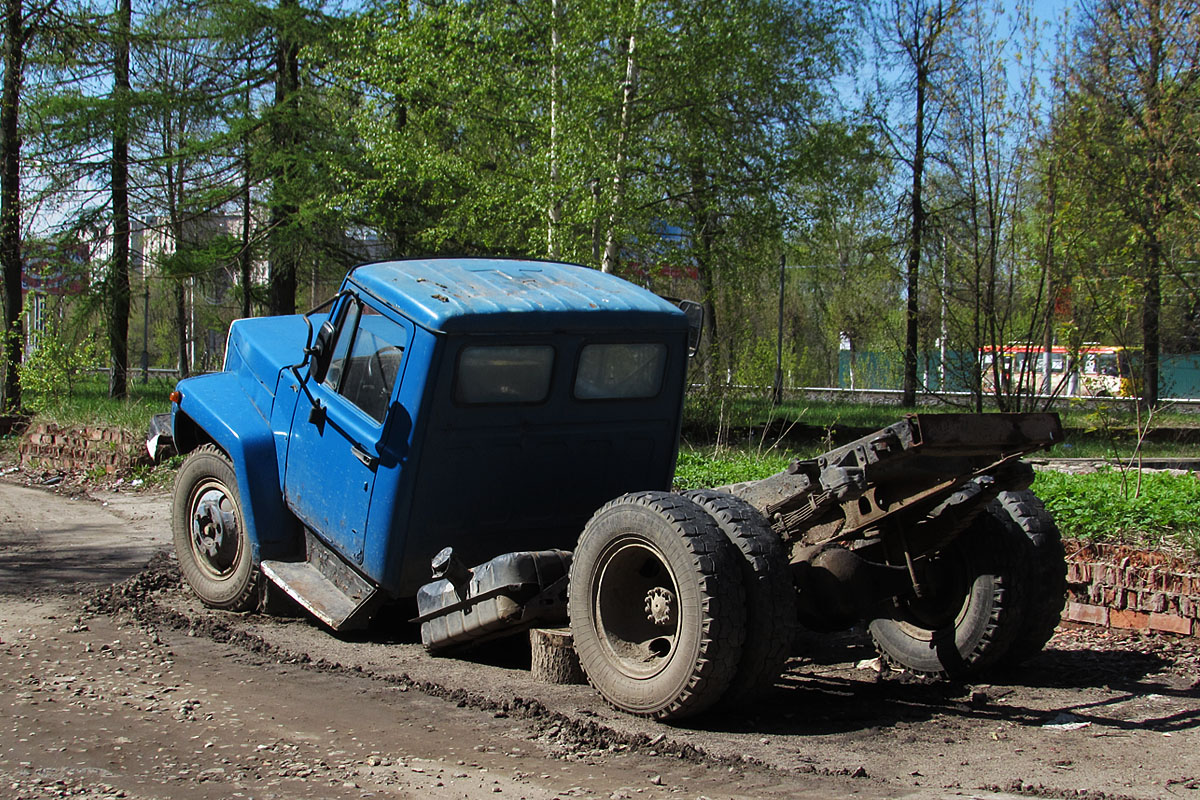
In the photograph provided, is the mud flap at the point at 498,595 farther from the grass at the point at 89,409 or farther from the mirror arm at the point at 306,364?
the grass at the point at 89,409

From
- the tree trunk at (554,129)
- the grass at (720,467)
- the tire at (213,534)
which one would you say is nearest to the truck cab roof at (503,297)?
the tire at (213,534)

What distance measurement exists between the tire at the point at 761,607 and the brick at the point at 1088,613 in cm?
297

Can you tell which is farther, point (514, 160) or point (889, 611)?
point (514, 160)

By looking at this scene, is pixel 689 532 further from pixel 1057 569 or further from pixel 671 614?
pixel 1057 569

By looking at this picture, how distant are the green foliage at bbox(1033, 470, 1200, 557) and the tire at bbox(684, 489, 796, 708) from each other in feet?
10.7

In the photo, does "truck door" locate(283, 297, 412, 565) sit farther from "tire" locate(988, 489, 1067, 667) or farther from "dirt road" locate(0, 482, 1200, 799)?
"tire" locate(988, 489, 1067, 667)

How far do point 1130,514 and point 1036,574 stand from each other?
2134 millimetres

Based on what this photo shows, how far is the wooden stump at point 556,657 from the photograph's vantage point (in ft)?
18.1

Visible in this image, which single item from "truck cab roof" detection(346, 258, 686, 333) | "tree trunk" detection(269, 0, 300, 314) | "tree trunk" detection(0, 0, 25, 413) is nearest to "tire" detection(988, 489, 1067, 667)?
"truck cab roof" detection(346, 258, 686, 333)

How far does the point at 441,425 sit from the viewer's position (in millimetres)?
5617

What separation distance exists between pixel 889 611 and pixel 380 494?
2.78 meters

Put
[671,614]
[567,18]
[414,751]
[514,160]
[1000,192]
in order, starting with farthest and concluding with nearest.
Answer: [514,160]
[567,18]
[1000,192]
[671,614]
[414,751]

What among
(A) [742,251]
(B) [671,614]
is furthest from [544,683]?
(A) [742,251]

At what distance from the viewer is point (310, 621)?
269 inches
